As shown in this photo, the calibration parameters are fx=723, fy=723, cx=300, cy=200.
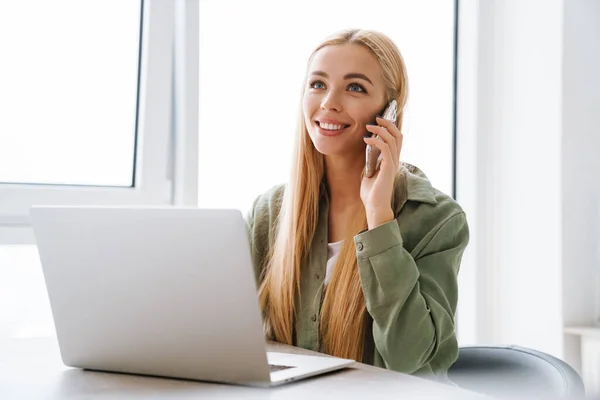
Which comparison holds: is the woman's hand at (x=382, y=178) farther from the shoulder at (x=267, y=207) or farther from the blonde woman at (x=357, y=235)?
the shoulder at (x=267, y=207)

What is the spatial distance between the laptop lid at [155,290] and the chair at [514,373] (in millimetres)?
560

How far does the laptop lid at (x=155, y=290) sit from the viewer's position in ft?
2.96

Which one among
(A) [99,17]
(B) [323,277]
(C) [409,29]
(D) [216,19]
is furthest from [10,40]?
(C) [409,29]

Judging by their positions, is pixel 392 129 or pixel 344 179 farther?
pixel 344 179

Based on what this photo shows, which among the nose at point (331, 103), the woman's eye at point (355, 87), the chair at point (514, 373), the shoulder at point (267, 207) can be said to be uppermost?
the woman's eye at point (355, 87)

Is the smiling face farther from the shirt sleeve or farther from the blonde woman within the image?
the shirt sleeve

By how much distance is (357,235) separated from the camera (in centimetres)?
139

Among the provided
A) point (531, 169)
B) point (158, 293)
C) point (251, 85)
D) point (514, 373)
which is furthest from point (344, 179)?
point (531, 169)

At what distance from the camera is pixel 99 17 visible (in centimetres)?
207

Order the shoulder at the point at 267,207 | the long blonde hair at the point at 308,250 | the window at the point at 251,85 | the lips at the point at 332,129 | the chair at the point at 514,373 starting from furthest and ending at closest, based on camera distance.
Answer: the window at the point at 251,85
the shoulder at the point at 267,207
the lips at the point at 332,129
the long blonde hair at the point at 308,250
the chair at the point at 514,373

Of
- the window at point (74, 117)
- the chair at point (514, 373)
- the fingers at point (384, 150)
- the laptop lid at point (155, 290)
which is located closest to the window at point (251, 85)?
the window at point (74, 117)

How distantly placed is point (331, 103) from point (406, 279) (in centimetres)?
45

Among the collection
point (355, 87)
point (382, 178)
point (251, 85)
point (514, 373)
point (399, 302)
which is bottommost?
point (514, 373)

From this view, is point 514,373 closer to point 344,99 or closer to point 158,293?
point 344,99
